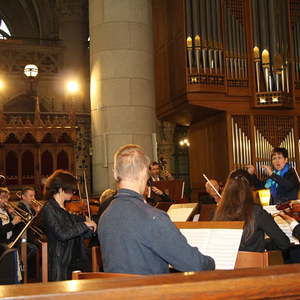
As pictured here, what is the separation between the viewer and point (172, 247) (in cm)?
215

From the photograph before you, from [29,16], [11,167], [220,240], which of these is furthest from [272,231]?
[29,16]

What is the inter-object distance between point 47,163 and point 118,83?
420cm

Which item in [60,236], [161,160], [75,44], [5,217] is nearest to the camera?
[60,236]

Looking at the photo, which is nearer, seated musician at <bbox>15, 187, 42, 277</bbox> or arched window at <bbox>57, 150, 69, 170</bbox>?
seated musician at <bbox>15, 187, 42, 277</bbox>

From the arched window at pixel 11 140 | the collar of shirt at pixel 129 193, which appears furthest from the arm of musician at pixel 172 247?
the arched window at pixel 11 140

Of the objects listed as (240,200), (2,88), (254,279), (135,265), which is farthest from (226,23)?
(2,88)

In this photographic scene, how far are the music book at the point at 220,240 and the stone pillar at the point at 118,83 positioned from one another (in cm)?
596

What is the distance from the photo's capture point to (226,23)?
30.0ft

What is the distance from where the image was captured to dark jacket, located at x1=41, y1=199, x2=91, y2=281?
4.28 metres

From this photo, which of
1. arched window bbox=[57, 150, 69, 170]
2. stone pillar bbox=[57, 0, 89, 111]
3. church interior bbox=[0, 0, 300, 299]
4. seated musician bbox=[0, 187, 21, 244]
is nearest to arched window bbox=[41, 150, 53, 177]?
church interior bbox=[0, 0, 300, 299]

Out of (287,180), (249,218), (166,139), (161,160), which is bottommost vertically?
(249,218)

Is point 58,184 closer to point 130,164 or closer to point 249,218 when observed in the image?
point 249,218

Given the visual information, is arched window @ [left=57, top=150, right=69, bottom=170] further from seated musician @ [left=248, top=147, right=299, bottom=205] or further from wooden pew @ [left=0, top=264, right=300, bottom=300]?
wooden pew @ [left=0, top=264, right=300, bottom=300]

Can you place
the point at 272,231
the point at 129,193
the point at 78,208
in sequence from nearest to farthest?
the point at 129,193
the point at 272,231
the point at 78,208
